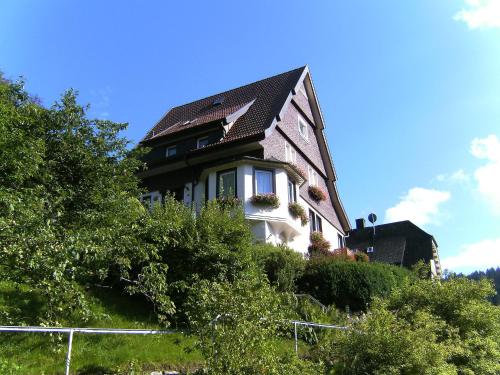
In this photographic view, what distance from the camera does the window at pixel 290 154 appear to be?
88.1ft

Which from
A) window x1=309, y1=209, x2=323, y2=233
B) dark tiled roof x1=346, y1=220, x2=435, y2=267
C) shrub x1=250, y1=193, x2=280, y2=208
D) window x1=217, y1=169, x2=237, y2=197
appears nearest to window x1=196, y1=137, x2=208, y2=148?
window x1=217, y1=169, x2=237, y2=197

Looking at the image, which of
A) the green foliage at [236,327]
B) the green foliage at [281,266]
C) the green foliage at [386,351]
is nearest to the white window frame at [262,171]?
the green foliage at [281,266]

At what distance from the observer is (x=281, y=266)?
1794cm

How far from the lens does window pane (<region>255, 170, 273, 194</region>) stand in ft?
76.9

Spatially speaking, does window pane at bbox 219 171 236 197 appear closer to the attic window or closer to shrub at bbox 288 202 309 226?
shrub at bbox 288 202 309 226

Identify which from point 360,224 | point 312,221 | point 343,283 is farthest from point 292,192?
point 360,224

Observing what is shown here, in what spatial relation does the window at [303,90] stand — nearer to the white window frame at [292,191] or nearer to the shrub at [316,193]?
the shrub at [316,193]

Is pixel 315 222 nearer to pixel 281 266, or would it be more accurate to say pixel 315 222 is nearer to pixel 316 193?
pixel 316 193

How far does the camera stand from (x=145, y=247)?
36.3 ft

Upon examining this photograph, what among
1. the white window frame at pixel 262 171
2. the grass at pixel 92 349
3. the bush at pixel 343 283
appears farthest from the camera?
the white window frame at pixel 262 171

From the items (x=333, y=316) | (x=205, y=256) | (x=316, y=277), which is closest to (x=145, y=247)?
(x=205, y=256)

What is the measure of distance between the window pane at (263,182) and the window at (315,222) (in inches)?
192

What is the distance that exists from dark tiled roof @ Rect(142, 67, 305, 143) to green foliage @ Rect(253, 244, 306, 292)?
7504 mm

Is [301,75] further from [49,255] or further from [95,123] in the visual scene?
[49,255]
